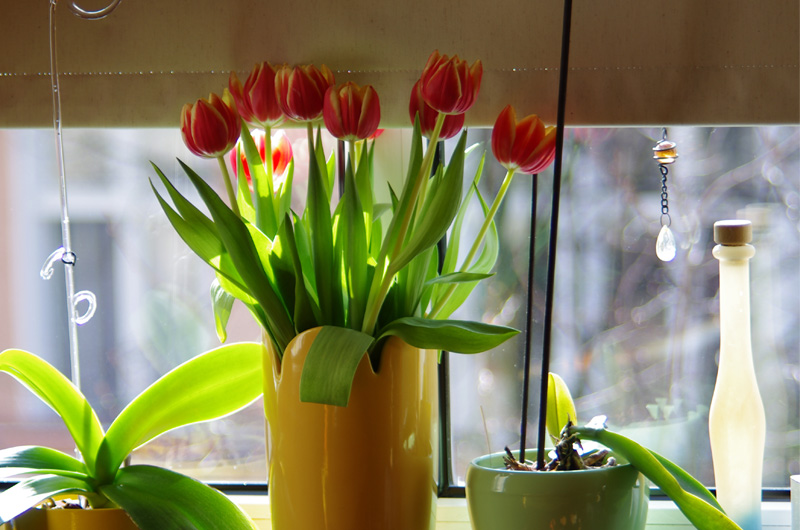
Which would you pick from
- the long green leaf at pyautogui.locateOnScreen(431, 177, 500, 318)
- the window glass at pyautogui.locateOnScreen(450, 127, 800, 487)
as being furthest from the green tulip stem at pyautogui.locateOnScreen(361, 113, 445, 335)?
the window glass at pyautogui.locateOnScreen(450, 127, 800, 487)

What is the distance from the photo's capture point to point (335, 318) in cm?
79

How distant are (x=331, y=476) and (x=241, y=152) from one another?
0.39 meters

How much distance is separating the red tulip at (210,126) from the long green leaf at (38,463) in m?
0.38

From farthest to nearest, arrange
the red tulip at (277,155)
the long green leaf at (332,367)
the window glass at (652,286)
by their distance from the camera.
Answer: the window glass at (652,286), the red tulip at (277,155), the long green leaf at (332,367)

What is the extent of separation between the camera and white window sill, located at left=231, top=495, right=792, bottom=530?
3.30ft

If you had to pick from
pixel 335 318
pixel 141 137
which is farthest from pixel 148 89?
pixel 335 318

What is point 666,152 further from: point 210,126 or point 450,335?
point 210,126

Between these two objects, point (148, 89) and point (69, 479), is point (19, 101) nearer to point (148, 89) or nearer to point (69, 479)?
point (148, 89)

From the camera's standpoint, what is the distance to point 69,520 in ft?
2.49

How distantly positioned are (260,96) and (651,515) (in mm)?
761

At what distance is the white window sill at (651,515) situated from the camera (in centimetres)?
100

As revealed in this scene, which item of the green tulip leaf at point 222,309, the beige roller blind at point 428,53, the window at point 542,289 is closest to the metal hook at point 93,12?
the beige roller blind at point 428,53

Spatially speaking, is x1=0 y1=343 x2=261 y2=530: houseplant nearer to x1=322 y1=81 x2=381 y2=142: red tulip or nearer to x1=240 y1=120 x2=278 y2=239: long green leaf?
x1=240 y1=120 x2=278 y2=239: long green leaf

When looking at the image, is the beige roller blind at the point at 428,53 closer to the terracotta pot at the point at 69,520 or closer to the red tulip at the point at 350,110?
the red tulip at the point at 350,110
